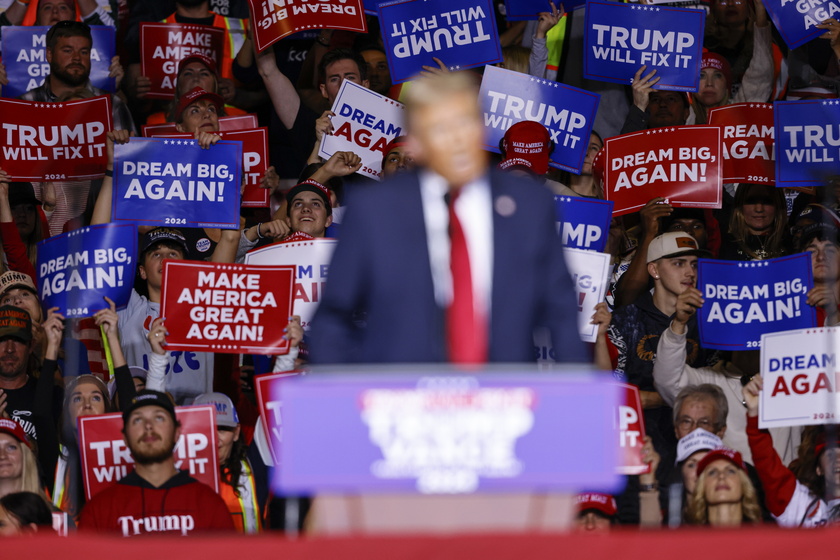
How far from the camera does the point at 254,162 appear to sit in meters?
8.26

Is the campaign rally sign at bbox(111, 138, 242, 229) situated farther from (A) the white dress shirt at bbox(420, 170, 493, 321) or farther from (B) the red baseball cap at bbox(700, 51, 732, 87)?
(A) the white dress shirt at bbox(420, 170, 493, 321)

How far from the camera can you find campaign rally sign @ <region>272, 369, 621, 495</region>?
117 inches

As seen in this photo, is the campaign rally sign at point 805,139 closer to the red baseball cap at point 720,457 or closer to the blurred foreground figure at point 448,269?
the red baseball cap at point 720,457

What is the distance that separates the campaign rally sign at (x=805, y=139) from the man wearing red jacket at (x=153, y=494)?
12.2 feet

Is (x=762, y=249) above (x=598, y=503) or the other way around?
above

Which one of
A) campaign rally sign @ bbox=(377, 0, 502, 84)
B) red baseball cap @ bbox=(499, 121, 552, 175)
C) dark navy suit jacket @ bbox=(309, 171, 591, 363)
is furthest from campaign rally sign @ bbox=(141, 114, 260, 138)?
dark navy suit jacket @ bbox=(309, 171, 591, 363)

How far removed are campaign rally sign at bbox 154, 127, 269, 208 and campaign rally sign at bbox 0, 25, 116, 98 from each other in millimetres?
1463

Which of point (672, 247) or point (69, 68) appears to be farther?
point (69, 68)

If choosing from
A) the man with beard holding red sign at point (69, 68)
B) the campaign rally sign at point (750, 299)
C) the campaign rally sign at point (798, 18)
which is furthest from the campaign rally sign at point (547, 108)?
the man with beard holding red sign at point (69, 68)

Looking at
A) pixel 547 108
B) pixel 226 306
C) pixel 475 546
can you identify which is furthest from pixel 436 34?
pixel 475 546

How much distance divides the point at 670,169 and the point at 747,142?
0.67 meters

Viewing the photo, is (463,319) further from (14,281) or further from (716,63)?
(716,63)

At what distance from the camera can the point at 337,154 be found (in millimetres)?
7941

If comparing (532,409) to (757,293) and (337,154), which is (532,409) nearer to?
(757,293)
